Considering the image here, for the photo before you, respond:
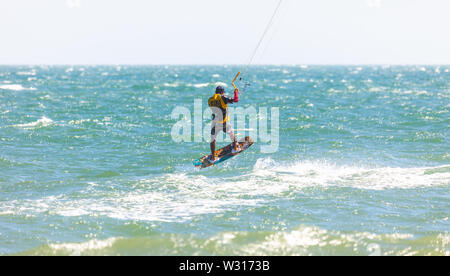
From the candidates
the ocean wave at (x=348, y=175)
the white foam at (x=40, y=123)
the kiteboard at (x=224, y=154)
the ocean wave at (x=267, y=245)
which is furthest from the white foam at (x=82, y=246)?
the white foam at (x=40, y=123)

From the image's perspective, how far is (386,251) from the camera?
879cm

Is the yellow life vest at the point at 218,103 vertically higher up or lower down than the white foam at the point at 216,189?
higher up

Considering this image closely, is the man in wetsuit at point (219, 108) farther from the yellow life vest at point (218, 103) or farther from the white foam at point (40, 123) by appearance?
the white foam at point (40, 123)

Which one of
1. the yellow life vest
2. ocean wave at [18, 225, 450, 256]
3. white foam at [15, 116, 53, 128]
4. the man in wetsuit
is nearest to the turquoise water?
ocean wave at [18, 225, 450, 256]

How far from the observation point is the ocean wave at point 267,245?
348 inches

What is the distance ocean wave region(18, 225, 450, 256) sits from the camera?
29.0 ft

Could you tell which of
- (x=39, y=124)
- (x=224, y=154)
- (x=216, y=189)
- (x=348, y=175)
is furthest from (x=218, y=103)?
(x=39, y=124)

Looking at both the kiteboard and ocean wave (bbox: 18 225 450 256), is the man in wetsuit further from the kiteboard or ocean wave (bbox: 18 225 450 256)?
ocean wave (bbox: 18 225 450 256)

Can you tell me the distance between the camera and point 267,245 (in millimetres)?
9188

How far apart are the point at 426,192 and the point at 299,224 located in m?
4.32

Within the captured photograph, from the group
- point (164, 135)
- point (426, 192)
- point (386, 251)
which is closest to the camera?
point (386, 251)
